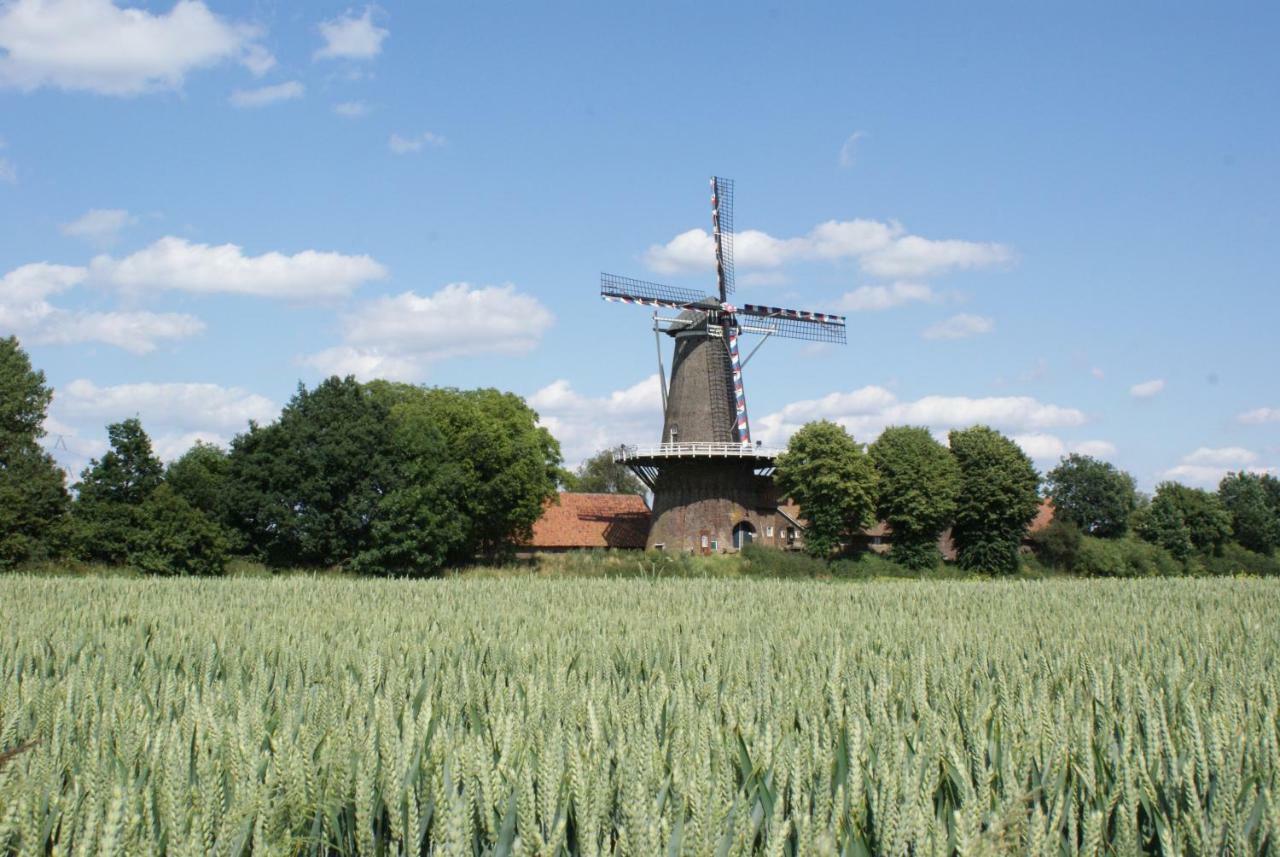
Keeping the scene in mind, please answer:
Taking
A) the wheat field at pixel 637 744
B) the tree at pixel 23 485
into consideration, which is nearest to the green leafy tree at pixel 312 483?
the tree at pixel 23 485

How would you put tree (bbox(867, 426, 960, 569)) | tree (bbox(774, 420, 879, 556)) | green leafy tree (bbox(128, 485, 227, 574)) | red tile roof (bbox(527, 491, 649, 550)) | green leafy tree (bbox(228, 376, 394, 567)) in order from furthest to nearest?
red tile roof (bbox(527, 491, 649, 550)) < tree (bbox(867, 426, 960, 569)) < tree (bbox(774, 420, 879, 556)) < green leafy tree (bbox(228, 376, 394, 567)) < green leafy tree (bbox(128, 485, 227, 574))

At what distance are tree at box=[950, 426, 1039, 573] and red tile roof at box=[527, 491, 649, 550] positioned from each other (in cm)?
1744

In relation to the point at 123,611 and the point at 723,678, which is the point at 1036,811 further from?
the point at 123,611

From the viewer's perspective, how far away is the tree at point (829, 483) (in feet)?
163

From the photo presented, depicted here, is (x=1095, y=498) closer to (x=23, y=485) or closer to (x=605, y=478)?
(x=605, y=478)

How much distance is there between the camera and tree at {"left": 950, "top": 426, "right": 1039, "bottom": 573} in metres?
51.0

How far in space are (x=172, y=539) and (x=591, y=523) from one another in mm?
25407

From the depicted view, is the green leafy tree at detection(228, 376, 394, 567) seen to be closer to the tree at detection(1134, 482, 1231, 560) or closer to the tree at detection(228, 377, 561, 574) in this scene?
the tree at detection(228, 377, 561, 574)

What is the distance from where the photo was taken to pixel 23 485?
129 ft

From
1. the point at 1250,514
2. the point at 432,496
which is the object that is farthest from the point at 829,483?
the point at 1250,514

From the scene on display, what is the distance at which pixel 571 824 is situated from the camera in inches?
166

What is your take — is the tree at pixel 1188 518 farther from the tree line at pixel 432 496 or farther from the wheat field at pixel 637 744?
the wheat field at pixel 637 744

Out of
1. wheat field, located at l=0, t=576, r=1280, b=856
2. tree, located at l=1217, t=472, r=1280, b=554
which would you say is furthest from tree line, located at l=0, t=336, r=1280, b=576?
wheat field, located at l=0, t=576, r=1280, b=856

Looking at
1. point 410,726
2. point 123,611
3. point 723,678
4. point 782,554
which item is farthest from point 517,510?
point 410,726
